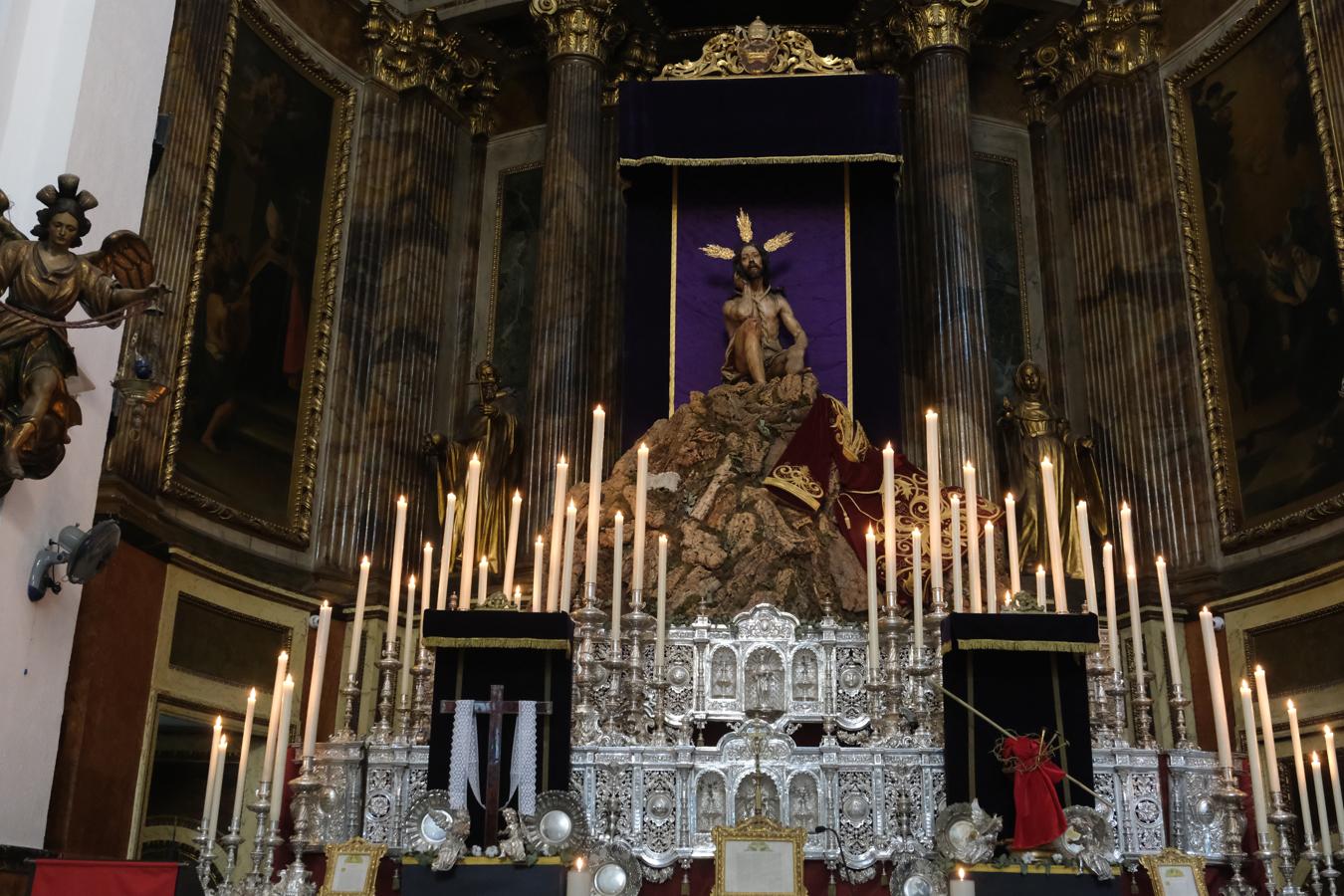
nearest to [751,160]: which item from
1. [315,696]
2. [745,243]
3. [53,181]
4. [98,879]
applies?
[745,243]

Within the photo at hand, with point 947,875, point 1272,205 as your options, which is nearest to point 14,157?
point 947,875

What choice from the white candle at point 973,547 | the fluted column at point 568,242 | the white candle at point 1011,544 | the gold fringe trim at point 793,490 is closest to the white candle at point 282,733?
the white candle at point 973,547

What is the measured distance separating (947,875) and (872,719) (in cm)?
87

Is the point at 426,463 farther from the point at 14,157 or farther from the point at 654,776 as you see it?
the point at 654,776

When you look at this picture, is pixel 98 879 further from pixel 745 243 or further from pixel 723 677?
pixel 745 243

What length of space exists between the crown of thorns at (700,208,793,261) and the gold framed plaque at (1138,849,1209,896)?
26.1 feet

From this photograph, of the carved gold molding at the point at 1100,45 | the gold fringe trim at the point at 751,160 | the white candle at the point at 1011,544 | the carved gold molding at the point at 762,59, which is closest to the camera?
the white candle at the point at 1011,544

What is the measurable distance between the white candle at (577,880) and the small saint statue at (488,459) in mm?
7050

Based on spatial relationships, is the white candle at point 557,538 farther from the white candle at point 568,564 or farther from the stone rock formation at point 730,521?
the stone rock formation at point 730,521

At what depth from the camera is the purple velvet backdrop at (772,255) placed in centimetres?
1229

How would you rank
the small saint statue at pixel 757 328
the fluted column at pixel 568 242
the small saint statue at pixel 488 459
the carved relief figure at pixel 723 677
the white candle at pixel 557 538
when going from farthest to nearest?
the small saint statue at pixel 488 459 → the fluted column at pixel 568 242 → the small saint statue at pixel 757 328 → the carved relief figure at pixel 723 677 → the white candle at pixel 557 538

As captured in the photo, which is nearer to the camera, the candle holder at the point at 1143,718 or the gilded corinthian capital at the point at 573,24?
the candle holder at the point at 1143,718

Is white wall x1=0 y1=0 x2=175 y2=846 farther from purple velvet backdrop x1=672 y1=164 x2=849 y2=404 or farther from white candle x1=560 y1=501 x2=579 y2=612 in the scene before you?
purple velvet backdrop x1=672 y1=164 x2=849 y2=404

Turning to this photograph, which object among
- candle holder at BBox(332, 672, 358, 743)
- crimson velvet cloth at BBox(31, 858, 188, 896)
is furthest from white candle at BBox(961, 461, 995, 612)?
crimson velvet cloth at BBox(31, 858, 188, 896)
